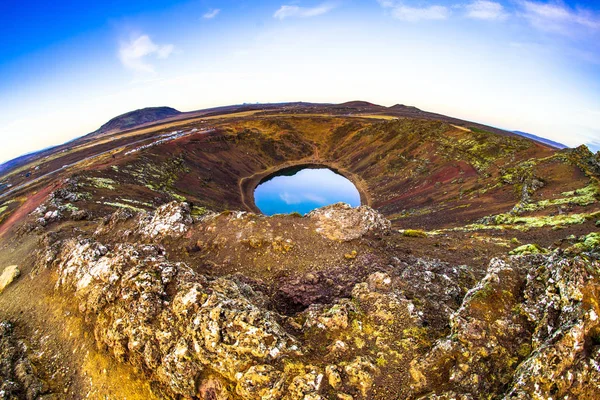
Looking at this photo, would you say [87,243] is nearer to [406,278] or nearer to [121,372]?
[121,372]

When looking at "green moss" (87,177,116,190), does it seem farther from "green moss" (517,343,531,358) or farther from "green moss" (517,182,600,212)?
"green moss" (517,182,600,212)

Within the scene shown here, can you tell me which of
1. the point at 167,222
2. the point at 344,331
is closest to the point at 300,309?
the point at 344,331

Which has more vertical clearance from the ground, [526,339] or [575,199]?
[526,339]

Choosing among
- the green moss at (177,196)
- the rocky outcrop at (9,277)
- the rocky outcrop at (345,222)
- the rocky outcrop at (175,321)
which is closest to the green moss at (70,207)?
the rocky outcrop at (9,277)

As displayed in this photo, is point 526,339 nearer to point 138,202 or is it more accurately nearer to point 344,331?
point 344,331

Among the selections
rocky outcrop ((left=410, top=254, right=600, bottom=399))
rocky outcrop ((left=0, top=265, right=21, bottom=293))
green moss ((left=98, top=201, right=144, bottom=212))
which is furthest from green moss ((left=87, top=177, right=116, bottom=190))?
rocky outcrop ((left=410, top=254, right=600, bottom=399))

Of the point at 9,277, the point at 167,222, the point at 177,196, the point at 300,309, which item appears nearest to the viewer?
the point at 300,309

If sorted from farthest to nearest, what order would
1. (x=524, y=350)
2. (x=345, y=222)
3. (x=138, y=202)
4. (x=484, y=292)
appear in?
(x=138, y=202) → (x=345, y=222) → (x=484, y=292) → (x=524, y=350)
